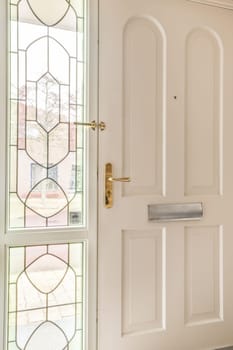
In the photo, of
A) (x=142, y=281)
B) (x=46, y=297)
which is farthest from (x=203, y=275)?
(x=46, y=297)

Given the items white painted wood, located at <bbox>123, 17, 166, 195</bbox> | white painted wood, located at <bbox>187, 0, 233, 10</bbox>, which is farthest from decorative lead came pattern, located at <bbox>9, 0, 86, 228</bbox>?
white painted wood, located at <bbox>187, 0, 233, 10</bbox>

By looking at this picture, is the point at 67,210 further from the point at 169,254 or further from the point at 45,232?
the point at 169,254

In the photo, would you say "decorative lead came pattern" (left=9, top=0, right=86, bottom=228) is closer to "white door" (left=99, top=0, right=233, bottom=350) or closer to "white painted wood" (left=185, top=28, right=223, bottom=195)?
"white door" (left=99, top=0, right=233, bottom=350)

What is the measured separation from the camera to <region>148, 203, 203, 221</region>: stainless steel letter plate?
196 cm

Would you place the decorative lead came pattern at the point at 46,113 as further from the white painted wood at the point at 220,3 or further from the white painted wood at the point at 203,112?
the white painted wood at the point at 220,3

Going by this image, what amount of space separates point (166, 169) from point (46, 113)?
745 mm

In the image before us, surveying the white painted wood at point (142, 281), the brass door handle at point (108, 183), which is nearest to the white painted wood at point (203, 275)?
the white painted wood at point (142, 281)

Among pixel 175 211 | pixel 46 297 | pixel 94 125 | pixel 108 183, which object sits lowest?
pixel 46 297

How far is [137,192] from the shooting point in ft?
6.36

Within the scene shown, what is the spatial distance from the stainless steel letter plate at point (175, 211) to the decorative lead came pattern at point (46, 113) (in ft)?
1.37

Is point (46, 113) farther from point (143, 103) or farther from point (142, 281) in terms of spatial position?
point (142, 281)

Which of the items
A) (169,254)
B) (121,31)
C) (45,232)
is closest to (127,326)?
(169,254)

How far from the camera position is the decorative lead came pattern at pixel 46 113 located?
1697 millimetres

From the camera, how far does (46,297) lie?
1755mm
